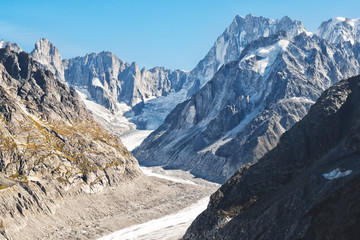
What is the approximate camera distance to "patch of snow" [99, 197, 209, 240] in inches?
4548

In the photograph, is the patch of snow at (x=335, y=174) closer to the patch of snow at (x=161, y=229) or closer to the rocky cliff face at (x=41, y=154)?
the patch of snow at (x=161, y=229)

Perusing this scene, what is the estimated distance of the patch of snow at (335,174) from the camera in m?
54.0

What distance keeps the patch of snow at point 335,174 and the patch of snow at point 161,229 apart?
58.6 m

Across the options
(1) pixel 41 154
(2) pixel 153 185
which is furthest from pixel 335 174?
(2) pixel 153 185

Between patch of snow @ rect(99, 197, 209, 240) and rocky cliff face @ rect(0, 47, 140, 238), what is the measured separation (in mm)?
25432

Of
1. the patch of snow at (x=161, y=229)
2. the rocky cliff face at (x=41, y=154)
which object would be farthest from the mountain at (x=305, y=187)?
the rocky cliff face at (x=41, y=154)

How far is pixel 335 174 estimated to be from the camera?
56.2 metres

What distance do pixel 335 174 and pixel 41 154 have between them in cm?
10991

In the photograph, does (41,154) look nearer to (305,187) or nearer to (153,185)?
(153,185)

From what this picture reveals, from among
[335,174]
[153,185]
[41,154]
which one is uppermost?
[41,154]

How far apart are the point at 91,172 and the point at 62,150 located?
14.7m

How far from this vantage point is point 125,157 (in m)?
192

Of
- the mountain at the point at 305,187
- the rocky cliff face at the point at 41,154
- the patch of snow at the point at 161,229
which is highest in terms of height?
the rocky cliff face at the point at 41,154

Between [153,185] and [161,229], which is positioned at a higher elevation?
[153,185]
